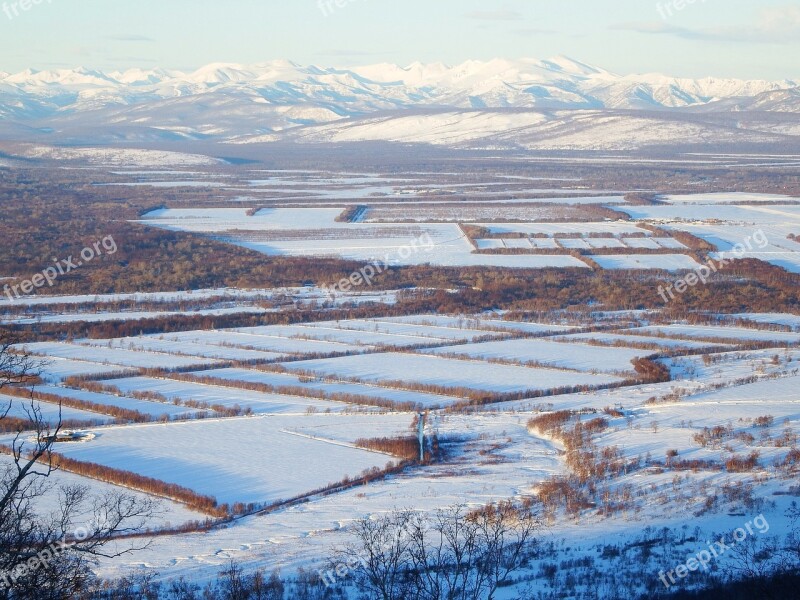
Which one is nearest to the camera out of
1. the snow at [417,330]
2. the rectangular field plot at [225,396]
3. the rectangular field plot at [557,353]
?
the rectangular field plot at [225,396]

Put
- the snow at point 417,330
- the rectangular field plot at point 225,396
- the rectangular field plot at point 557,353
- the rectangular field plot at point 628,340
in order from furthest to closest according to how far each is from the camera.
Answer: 1. the snow at point 417,330
2. the rectangular field plot at point 628,340
3. the rectangular field plot at point 557,353
4. the rectangular field plot at point 225,396

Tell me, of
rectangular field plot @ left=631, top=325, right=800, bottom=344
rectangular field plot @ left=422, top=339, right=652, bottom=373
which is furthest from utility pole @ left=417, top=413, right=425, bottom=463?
rectangular field plot @ left=631, top=325, right=800, bottom=344

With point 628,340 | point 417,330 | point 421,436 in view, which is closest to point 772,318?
point 628,340

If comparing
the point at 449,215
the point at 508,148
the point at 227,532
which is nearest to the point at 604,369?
the point at 227,532

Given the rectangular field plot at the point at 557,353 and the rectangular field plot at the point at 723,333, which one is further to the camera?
the rectangular field plot at the point at 723,333

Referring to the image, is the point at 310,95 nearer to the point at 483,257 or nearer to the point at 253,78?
the point at 253,78

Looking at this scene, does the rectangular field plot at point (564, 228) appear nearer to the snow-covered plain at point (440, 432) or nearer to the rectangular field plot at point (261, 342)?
the snow-covered plain at point (440, 432)

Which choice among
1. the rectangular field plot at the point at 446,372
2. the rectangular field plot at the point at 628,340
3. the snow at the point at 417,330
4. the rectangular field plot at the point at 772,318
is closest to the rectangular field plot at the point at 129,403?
the rectangular field plot at the point at 446,372
